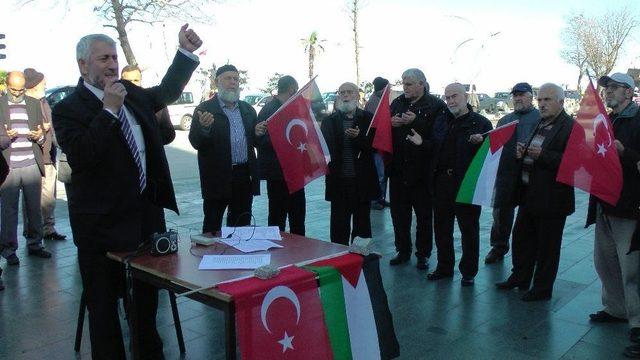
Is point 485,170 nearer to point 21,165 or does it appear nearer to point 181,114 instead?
point 21,165

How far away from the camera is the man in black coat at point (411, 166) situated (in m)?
5.50

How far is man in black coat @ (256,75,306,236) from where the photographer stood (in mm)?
5547

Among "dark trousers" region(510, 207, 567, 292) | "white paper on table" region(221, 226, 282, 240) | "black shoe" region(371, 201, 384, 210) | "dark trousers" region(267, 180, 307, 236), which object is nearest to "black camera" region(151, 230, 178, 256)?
"white paper on table" region(221, 226, 282, 240)

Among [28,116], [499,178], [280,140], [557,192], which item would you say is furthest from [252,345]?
[28,116]

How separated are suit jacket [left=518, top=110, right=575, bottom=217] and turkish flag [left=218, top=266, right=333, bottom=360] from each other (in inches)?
107

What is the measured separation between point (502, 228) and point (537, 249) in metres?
1.21

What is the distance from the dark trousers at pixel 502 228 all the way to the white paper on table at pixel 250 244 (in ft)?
11.9

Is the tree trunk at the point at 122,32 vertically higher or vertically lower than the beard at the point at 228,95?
higher

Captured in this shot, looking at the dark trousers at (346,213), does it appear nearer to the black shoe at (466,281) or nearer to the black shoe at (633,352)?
the black shoe at (466,281)

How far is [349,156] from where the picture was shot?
5.62 meters

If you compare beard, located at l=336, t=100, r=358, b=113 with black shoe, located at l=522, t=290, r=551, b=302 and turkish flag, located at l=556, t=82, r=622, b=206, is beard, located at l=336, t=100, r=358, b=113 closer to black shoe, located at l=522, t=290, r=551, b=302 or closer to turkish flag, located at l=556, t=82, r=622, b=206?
turkish flag, located at l=556, t=82, r=622, b=206

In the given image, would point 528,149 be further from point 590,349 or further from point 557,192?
point 590,349

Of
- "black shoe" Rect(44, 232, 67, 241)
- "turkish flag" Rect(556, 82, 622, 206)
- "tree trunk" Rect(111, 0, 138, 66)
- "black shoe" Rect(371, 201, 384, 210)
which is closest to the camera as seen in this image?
"turkish flag" Rect(556, 82, 622, 206)

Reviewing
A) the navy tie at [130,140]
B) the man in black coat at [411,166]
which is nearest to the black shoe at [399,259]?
the man in black coat at [411,166]
